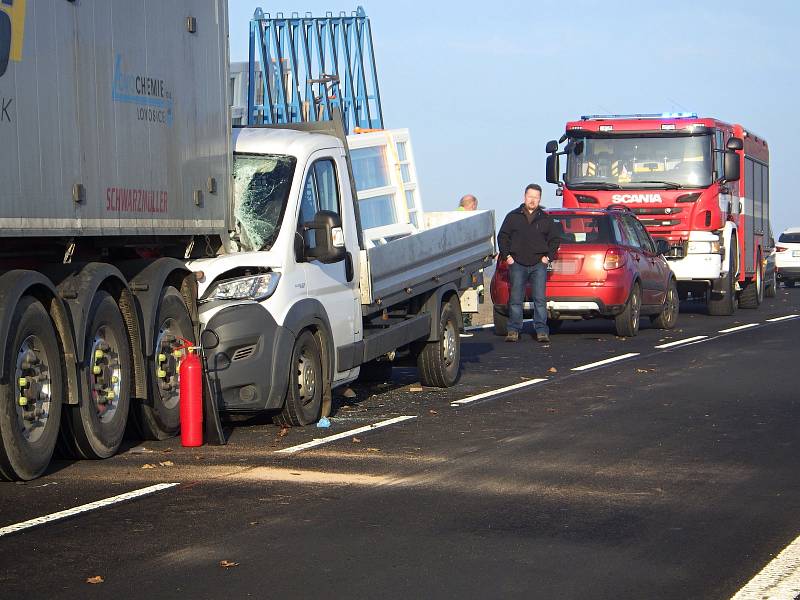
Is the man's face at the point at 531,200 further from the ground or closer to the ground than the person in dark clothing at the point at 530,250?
further from the ground

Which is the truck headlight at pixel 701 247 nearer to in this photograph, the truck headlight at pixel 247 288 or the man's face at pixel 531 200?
the man's face at pixel 531 200

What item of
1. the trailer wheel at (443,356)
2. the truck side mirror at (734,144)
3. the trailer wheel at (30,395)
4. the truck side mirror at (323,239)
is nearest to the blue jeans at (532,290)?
the trailer wheel at (443,356)

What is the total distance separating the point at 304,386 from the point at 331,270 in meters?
1.06

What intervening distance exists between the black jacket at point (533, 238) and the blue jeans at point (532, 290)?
0.12 m

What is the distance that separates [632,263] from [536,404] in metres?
8.70

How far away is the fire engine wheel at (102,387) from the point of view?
30.9 ft

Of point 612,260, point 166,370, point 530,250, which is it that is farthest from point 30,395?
point 612,260

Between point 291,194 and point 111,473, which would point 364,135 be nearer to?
point 291,194

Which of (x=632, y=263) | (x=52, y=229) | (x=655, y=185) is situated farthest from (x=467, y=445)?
(x=655, y=185)

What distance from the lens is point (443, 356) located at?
1430 cm

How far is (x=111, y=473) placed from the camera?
908cm

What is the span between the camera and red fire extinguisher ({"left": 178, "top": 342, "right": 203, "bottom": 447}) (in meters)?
10.1

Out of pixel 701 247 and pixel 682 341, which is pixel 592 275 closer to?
pixel 682 341

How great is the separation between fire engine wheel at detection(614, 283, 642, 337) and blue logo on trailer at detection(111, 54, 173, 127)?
37.8ft
